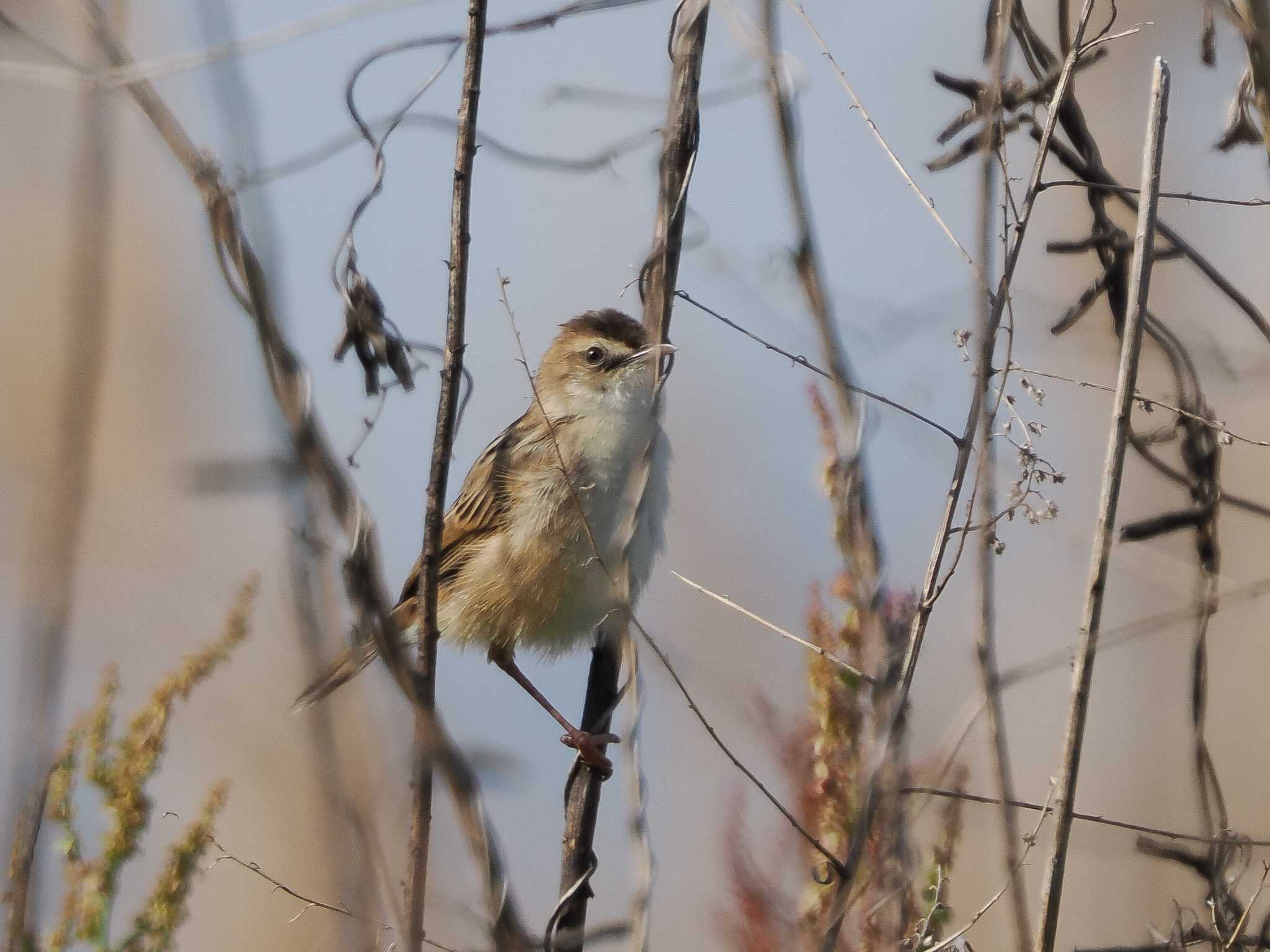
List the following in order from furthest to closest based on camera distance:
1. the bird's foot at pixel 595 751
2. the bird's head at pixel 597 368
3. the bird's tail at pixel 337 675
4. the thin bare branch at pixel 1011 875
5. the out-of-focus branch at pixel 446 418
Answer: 1. the bird's head at pixel 597 368
2. the bird's foot at pixel 595 751
3. the thin bare branch at pixel 1011 875
4. the out-of-focus branch at pixel 446 418
5. the bird's tail at pixel 337 675

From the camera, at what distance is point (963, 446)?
1798 mm

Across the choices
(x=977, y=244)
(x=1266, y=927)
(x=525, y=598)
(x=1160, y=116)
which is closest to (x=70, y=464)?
(x=977, y=244)

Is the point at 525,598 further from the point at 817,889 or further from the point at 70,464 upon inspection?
the point at 70,464

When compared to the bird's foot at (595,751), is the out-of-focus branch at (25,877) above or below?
above

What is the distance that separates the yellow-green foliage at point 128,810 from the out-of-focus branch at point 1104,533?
1.38 m

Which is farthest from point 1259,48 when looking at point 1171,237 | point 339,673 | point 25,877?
point 25,877

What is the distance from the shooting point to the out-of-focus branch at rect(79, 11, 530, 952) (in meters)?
1.04

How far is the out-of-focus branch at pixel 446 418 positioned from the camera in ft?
4.31

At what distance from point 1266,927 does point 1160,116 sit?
1.33 m

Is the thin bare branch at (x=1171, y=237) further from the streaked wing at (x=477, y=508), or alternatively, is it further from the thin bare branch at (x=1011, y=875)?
the streaked wing at (x=477, y=508)

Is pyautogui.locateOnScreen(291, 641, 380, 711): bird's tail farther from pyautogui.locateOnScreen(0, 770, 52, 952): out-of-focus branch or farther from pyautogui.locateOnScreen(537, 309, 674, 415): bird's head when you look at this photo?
pyautogui.locateOnScreen(537, 309, 674, 415): bird's head

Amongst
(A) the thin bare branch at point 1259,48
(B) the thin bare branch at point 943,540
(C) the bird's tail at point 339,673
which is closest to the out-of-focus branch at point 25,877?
(C) the bird's tail at point 339,673

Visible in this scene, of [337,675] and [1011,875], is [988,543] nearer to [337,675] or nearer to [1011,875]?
[1011,875]

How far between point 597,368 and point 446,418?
249 cm
